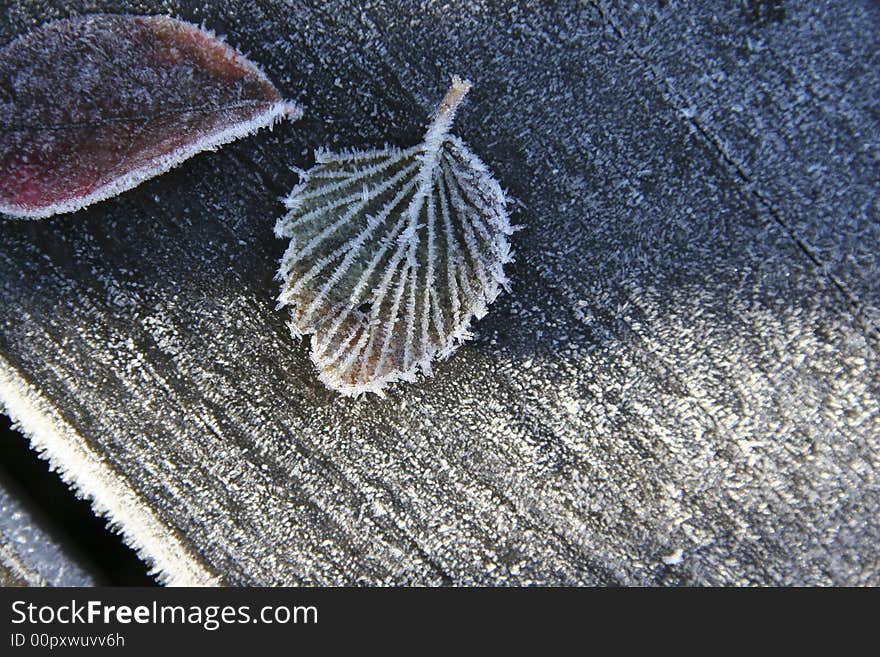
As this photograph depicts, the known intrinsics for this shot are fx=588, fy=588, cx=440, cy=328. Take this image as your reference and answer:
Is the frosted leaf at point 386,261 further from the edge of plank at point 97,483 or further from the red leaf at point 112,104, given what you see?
the edge of plank at point 97,483

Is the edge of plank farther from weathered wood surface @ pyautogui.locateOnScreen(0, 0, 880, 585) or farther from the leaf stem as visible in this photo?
the leaf stem

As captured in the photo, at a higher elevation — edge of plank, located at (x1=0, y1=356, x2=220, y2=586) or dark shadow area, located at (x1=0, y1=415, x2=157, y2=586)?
edge of plank, located at (x1=0, y1=356, x2=220, y2=586)

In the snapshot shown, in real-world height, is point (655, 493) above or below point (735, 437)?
below

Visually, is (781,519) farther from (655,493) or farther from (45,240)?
(45,240)

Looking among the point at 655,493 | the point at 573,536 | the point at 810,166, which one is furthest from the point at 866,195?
the point at 573,536

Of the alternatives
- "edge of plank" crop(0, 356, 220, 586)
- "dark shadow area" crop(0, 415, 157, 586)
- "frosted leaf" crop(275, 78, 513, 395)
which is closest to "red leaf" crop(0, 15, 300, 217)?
"frosted leaf" crop(275, 78, 513, 395)

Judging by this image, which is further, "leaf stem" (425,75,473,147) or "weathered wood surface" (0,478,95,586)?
"weathered wood surface" (0,478,95,586)

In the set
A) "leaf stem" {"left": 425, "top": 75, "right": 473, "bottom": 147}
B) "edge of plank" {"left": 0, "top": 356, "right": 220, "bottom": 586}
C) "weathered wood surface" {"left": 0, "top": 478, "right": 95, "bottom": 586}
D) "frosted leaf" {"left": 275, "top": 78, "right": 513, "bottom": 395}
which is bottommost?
"weathered wood surface" {"left": 0, "top": 478, "right": 95, "bottom": 586}
